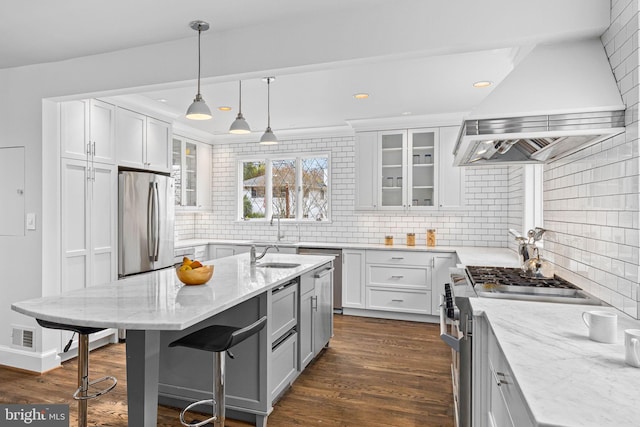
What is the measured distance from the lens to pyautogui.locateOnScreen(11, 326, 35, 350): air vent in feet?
10.9

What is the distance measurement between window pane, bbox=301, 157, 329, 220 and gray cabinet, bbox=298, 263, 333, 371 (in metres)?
2.07

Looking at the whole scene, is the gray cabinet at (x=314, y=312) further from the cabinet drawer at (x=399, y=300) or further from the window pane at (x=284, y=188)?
the window pane at (x=284, y=188)

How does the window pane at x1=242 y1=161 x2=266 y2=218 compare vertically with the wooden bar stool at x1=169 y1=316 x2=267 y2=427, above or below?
above

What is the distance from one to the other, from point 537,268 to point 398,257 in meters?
2.34

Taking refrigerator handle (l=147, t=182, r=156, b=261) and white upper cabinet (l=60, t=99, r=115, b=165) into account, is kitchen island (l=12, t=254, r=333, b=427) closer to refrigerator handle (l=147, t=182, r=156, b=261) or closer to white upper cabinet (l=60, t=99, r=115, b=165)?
refrigerator handle (l=147, t=182, r=156, b=261)

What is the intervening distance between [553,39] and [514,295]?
136 centimetres

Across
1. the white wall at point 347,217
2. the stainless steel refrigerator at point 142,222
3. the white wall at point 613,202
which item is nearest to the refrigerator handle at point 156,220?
the stainless steel refrigerator at point 142,222

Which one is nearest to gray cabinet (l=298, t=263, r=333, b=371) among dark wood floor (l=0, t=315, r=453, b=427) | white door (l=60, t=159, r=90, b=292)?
dark wood floor (l=0, t=315, r=453, b=427)

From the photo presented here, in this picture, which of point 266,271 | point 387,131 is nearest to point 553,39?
point 266,271

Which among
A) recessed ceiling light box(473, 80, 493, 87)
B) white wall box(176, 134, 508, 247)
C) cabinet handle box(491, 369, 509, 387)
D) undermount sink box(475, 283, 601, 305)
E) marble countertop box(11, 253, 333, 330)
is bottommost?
cabinet handle box(491, 369, 509, 387)

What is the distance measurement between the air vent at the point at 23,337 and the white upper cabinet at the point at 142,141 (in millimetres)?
1725

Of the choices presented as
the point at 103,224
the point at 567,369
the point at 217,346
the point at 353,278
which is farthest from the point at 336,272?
the point at 567,369

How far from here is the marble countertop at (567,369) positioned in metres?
0.86

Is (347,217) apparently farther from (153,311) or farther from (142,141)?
(153,311)
